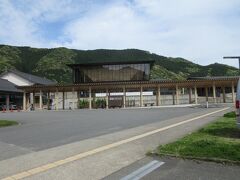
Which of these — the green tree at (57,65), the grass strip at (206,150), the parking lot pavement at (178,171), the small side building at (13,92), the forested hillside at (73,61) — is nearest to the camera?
the parking lot pavement at (178,171)

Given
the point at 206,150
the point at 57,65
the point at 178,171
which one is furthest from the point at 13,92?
the point at 57,65

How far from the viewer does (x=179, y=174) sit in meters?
6.17

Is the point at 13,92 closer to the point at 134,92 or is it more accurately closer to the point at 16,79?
the point at 16,79

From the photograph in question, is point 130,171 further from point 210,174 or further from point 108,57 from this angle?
point 108,57

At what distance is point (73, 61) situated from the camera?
136 m

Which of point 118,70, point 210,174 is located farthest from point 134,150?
point 118,70

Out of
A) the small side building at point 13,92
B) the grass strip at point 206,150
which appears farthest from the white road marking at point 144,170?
the small side building at point 13,92

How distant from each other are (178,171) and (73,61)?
132 m

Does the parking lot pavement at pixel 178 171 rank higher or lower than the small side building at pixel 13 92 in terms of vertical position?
lower

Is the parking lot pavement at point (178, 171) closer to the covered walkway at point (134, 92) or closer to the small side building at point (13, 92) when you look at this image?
the covered walkway at point (134, 92)

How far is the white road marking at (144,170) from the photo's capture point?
20.0 feet

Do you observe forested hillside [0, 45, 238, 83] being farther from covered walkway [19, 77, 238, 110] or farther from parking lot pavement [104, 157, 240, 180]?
parking lot pavement [104, 157, 240, 180]

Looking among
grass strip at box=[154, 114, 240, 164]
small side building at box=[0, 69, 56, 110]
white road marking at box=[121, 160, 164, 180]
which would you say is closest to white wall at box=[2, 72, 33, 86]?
small side building at box=[0, 69, 56, 110]

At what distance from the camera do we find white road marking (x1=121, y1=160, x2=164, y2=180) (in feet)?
20.0
